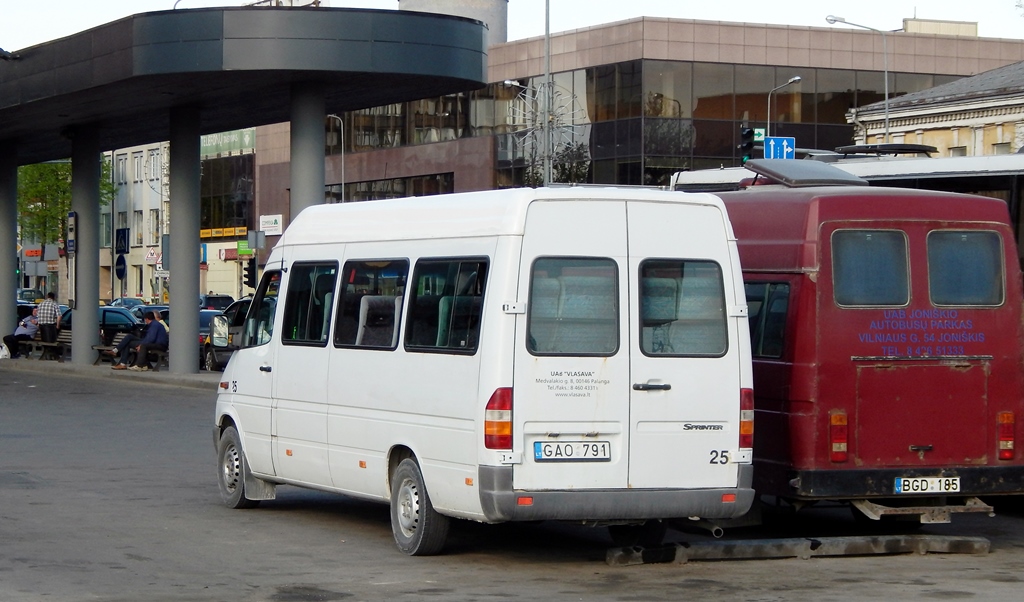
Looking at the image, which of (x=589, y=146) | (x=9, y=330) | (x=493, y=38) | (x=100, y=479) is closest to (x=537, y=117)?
(x=589, y=146)

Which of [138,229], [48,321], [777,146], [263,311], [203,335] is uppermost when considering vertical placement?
[138,229]

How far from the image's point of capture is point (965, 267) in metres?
11.2

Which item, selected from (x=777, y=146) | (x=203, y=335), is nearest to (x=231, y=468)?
(x=777, y=146)

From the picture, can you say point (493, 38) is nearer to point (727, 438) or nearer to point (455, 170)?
point (455, 170)

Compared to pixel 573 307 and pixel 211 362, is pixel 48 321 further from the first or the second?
pixel 573 307

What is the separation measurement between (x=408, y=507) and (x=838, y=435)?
9.27 feet

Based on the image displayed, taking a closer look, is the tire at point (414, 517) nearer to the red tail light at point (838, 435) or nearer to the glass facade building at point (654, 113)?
the red tail light at point (838, 435)

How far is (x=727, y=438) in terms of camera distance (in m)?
10.1

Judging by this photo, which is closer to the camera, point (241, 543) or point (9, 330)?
point (241, 543)

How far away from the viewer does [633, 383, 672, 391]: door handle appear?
9992mm

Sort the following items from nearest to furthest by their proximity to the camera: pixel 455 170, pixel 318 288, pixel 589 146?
pixel 318 288
pixel 589 146
pixel 455 170

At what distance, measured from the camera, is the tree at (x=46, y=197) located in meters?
90.1

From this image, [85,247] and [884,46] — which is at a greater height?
[884,46]

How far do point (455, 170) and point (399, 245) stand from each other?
60.6m
